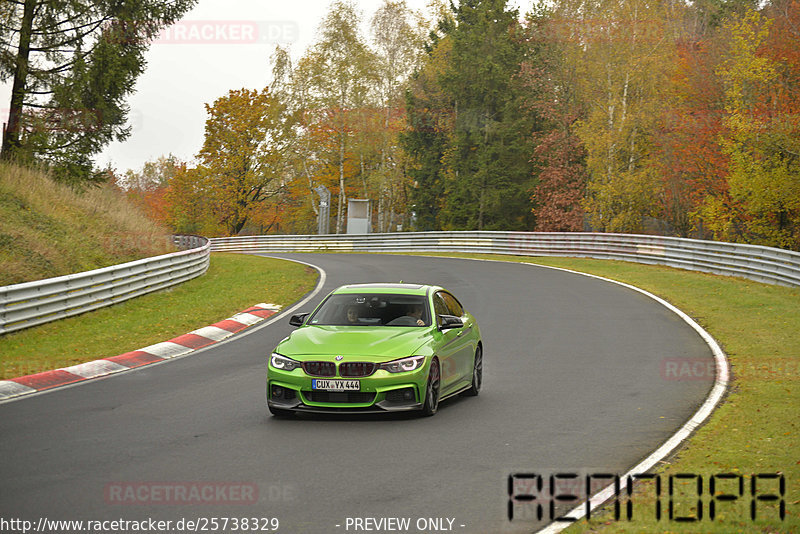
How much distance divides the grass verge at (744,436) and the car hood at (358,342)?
10.2ft

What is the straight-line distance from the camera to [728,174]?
4159cm

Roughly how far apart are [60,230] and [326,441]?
18233 mm

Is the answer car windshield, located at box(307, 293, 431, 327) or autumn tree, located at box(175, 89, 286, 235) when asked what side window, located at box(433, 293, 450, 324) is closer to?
car windshield, located at box(307, 293, 431, 327)

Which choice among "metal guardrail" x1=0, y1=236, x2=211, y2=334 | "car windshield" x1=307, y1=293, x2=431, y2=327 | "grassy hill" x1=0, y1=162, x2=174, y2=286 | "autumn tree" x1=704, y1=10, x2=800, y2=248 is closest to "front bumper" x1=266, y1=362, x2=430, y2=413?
"car windshield" x1=307, y1=293, x2=431, y2=327

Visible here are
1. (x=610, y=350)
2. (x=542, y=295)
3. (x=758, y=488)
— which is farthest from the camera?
(x=542, y=295)

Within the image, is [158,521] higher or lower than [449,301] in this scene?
lower

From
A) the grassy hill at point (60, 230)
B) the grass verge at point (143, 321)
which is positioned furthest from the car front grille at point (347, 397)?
the grassy hill at point (60, 230)

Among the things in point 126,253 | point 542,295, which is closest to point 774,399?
point 542,295

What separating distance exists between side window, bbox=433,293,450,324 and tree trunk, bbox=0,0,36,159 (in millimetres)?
22844

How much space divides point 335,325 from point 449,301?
74.9 inches

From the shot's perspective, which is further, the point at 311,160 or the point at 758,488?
the point at 311,160

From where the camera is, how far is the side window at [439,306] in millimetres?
11508

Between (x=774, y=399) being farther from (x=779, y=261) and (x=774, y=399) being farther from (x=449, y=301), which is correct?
(x=779, y=261)

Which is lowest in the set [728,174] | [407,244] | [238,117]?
[407,244]
